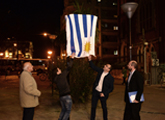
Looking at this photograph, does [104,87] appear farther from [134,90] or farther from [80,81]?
[80,81]

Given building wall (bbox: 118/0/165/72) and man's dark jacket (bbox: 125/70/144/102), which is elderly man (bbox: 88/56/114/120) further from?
building wall (bbox: 118/0/165/72)

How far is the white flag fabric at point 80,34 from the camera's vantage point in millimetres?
5824

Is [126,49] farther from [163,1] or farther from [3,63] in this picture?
[3,63]

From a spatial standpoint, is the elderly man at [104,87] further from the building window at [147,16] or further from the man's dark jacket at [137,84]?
the building window at [147,16]

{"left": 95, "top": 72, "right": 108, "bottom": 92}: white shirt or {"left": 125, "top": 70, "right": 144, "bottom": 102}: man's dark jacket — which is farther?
{"left": 95, "top": 72, "right": 108, "bottom": 92}: white shirt

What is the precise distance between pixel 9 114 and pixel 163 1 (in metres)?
21.3

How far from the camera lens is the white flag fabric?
5824mm

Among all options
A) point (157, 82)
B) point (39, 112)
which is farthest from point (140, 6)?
point (39, 112)

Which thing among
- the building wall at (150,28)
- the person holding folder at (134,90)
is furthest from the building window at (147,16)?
the person holding folder at (134,90)

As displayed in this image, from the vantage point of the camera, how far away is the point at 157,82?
1733cm

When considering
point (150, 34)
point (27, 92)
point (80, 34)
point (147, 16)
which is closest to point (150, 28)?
point (150, 34)

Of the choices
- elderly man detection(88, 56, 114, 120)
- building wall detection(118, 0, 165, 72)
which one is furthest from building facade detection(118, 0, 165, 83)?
elderly man detection(88, 56, 114, 120)

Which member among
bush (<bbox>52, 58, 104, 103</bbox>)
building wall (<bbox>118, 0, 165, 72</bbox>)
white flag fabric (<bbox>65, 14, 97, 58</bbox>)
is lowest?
bush (<bbox>52, 58, 104, 103</bbox>)

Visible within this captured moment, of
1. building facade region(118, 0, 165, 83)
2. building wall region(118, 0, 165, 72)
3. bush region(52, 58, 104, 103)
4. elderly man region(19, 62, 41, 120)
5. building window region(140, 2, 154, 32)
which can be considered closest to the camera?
elderly man region(19, 62, 41, 120)
